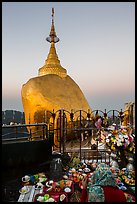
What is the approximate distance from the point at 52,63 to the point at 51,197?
8.20 m

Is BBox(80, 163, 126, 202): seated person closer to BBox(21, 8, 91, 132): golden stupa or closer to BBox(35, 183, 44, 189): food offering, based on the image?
BBox(35, 183, 44, 189): food offering

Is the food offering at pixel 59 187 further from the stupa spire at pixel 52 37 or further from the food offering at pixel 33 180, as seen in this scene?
the stupa spire at pixel 52 37

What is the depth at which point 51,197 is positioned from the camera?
172cm

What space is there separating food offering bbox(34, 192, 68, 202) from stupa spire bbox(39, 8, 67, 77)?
25.1ft

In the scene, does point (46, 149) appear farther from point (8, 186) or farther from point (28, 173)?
point (8, 186)

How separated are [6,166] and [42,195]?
0.86m

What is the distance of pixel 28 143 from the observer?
2.55 metres

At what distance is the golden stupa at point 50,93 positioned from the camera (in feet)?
23.1

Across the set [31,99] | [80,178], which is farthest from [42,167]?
[31,99]

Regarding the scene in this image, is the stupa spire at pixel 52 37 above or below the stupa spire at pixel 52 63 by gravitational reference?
above

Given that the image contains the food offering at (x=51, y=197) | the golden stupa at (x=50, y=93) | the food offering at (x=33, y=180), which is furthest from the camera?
the golden stupa at (x=50, y=93)

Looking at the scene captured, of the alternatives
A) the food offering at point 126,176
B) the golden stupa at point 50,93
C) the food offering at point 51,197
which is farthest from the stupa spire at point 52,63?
the food offering at point 51,197

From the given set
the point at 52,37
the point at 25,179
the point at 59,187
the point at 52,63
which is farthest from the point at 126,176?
the point at 52,37

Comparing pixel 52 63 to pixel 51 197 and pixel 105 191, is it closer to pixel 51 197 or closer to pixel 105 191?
pixel 51 197
